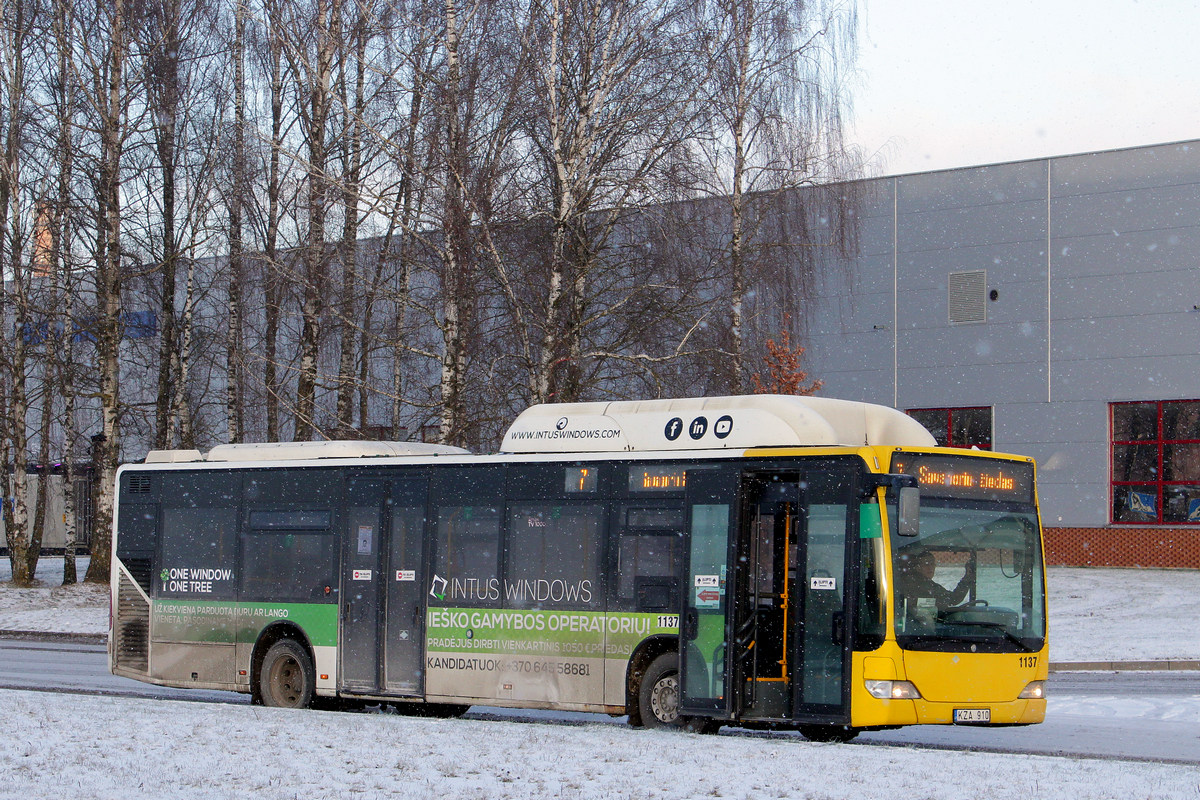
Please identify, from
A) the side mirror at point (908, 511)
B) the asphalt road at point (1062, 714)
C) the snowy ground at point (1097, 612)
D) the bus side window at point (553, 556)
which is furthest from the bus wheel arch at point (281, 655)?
the snowy ground at point (1097, 612)

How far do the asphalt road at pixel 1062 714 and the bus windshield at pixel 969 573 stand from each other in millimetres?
1025

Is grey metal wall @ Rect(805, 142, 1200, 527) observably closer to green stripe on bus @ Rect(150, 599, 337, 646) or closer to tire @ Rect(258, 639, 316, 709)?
green stripe on bus @ Rect(150, 599, 337, 646)

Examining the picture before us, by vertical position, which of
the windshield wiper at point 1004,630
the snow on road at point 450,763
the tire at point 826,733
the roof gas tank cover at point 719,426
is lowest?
the tire at point 826,733

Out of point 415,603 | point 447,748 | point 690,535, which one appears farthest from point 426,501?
point 447,748

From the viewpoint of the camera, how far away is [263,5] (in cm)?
2550

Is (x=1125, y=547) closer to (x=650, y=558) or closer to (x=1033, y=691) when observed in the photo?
(x=1033, y=691)

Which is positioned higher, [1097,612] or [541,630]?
[541,630]

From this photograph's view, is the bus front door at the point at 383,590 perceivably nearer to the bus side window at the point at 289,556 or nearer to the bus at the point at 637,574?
the bus at the point at 637,574

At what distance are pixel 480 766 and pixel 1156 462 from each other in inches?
1170

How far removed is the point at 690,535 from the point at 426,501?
3289mm

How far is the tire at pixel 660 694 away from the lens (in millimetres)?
13047

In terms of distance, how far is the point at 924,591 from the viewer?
1216cm

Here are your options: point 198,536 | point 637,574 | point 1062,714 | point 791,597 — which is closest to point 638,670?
point 637,574

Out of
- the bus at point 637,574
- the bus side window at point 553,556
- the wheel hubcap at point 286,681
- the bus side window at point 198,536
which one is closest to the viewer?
the bus at point 637,574
